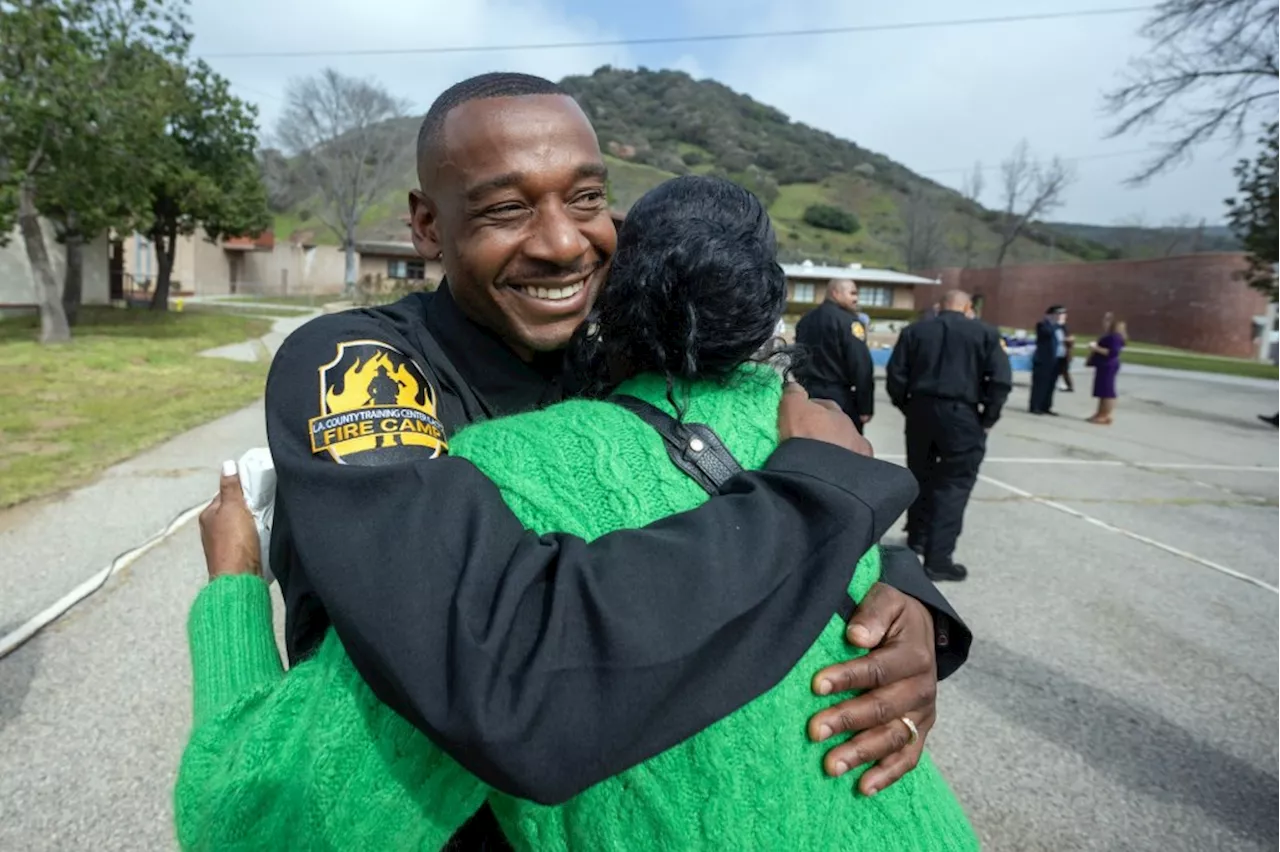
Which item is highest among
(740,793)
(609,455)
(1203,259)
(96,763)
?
(1203,259)

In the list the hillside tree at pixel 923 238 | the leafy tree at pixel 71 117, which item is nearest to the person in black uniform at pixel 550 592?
the leafy tree at pixel 71 117

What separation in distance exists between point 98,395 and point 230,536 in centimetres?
1206

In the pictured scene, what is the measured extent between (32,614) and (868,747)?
4592 mm

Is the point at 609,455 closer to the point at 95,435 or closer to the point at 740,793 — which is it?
the point at 740,793

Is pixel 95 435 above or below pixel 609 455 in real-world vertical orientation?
below

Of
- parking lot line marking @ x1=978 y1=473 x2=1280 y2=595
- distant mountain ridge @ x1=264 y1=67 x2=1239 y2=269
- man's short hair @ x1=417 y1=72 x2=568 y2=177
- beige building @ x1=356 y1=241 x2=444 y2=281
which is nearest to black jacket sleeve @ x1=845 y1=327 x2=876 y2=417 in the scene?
parking lot line marking @ x1=978 y1=473 x2=1280 y2=595

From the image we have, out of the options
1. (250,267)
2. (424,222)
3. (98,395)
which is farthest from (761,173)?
(424,222)

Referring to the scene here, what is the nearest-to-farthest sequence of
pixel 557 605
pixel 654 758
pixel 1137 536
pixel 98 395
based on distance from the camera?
1. pixel 557 605
2. pixel 654 758
3. pixel 1137 536
4. pixel 98 395

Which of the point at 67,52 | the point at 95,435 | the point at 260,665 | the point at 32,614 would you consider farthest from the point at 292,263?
the point at 260,665

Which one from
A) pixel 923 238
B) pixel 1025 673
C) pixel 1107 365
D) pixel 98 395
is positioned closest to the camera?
pixel 1025 673

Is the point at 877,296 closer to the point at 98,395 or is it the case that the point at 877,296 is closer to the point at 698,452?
the point at 98,395

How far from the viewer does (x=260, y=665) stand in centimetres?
111

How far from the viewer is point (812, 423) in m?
1.07

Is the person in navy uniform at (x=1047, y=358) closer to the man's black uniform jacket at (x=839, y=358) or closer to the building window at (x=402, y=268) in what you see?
the man's black uniform jacket at (x=839, y=358)
